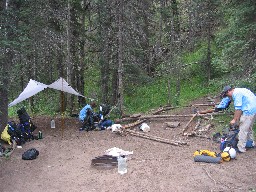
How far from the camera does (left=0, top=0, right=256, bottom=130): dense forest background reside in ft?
34.9

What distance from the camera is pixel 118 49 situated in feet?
46.4

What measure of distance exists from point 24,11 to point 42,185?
6.27 meters

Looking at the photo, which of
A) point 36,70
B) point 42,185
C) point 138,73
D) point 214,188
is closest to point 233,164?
point 214,188

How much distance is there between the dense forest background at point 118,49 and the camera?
10.6m

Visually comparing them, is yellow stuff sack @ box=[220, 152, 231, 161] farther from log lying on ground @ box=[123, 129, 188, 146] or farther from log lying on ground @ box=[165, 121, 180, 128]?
log lying on ground @ box=[165, 121, 180, 128]

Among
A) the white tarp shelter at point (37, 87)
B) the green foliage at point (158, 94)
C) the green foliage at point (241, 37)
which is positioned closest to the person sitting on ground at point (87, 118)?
the white tarp shelter at point (37, 87)

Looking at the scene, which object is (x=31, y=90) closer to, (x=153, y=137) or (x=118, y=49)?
(x=118, y=49)

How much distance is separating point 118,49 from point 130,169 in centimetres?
719

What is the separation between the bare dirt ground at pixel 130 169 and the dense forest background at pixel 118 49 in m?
2.33

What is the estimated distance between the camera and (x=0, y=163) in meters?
9.26

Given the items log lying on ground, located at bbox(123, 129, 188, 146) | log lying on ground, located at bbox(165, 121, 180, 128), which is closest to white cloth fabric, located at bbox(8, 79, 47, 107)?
log lying on ground, located at bbox(123, 129, 188, 146)

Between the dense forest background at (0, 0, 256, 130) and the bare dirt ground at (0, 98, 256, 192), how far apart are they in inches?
91.6

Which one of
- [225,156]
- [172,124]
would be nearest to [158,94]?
[172,124]

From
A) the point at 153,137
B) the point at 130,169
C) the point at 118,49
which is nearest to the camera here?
the point at 130,169
